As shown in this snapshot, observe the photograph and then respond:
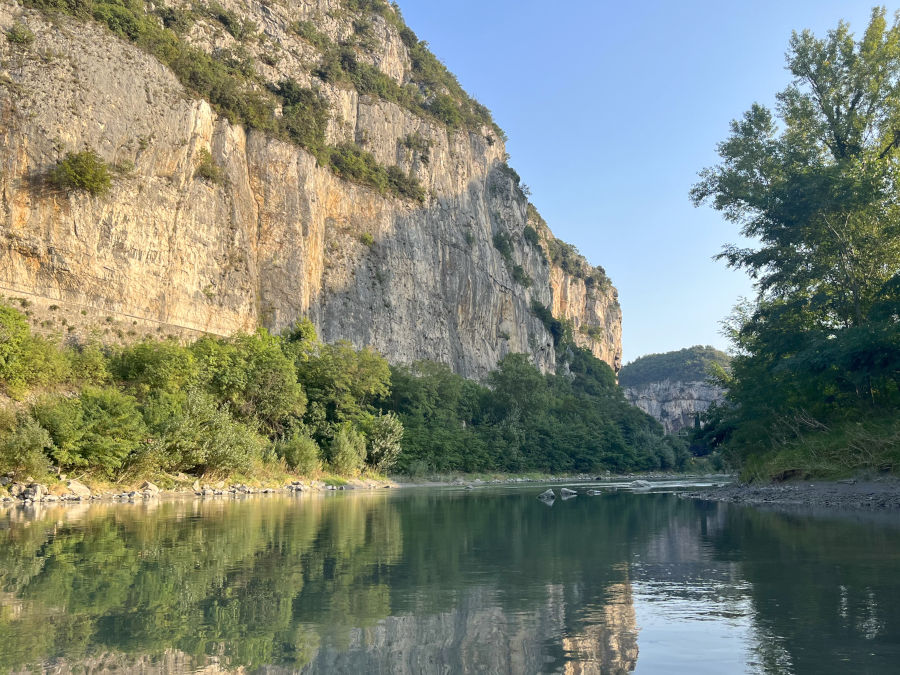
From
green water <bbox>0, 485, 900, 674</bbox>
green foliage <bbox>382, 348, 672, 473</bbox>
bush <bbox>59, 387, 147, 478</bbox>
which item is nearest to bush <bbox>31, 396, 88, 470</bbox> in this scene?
bush <bbox>59, 387, 147, 478</bbox>

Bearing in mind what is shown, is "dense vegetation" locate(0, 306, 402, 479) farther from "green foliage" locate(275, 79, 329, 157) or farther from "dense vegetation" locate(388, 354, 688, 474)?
"green foliage" locate(275, 79, 329, 157)

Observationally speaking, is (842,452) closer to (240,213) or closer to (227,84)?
(240,213)

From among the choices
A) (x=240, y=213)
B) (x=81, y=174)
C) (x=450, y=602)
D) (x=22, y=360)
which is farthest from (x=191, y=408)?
(x=450, y=602)

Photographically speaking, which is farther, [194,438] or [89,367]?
[89,367]

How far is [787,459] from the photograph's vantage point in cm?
2348

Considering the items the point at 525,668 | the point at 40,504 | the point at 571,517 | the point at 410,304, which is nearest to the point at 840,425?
the point at 571,517

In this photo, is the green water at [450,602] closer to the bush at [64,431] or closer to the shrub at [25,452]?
the shrub at [25,452]

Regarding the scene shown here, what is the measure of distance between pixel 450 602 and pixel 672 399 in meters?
172

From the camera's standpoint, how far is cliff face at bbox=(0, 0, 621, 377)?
39.2m

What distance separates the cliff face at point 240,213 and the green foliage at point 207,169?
504mm

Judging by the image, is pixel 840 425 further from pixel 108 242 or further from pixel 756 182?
pixel 108 242

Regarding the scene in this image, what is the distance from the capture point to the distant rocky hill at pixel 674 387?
165625 millimetres

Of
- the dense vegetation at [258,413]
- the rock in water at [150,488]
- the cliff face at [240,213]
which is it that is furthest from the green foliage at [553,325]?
the rock in water at [150,488]

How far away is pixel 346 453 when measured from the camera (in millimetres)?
41375
